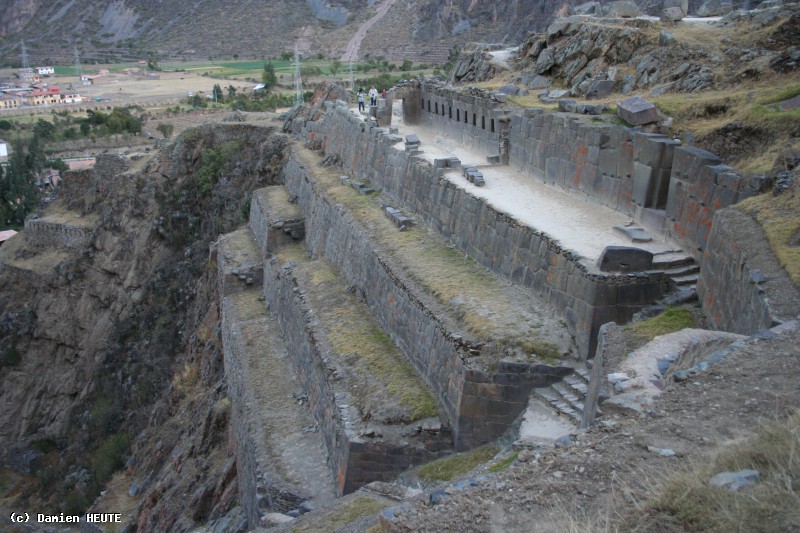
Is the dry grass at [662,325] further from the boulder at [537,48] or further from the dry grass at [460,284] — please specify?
the boulder at [537,48]

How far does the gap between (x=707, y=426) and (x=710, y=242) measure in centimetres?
462

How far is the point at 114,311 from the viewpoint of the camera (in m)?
31.6

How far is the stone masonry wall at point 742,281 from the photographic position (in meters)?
7.99

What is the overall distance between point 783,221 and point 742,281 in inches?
Answer: 38.5

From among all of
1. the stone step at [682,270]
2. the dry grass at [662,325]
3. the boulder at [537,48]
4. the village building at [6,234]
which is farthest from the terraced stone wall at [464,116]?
the village building at [6,234]

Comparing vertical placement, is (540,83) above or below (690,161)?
below

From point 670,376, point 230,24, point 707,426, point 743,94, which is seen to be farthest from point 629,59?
point 230,24

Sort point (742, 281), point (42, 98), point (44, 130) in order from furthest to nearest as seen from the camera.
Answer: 1. point (42, 98)
2. point (44, 130)
3. point (742, 281)

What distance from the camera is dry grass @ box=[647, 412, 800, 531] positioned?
4973mm

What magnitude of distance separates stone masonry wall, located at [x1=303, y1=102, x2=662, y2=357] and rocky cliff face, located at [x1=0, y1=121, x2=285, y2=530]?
6.82m

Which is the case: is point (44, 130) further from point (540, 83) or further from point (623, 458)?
point (623, 458)

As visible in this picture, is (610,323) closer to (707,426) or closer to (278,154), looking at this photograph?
(707,426)

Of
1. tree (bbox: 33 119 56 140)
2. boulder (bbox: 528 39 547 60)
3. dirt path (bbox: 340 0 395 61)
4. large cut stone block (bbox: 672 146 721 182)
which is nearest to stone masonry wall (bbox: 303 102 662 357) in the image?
large cut stone block (bbox: 672 146 721 182)

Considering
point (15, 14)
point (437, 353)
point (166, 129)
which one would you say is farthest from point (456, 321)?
point (15, 14)
